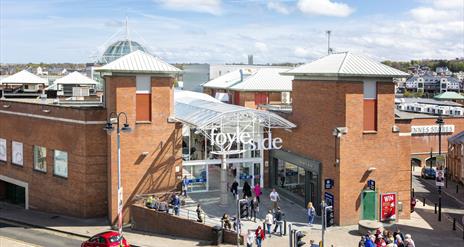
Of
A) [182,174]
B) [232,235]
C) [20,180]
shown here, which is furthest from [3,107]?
[232,235]

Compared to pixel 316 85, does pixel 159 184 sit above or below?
below

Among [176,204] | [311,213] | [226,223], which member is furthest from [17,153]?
[311,213]

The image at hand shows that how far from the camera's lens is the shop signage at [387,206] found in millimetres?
28547

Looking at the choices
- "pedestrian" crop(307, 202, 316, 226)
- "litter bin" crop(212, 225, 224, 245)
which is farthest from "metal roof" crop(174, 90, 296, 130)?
"litter bin" crop(212, 225, 224, 245)

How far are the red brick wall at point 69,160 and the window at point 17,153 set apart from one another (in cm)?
65

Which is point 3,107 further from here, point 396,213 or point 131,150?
point 396,213

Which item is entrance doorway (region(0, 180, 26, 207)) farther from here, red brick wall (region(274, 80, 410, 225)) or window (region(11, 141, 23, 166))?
red brick wall (region(274, 80, 410, 225))

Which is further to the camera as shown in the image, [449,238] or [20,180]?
[20,180]

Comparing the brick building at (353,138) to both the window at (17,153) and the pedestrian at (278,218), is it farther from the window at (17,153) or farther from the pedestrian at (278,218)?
the window at (17,153)

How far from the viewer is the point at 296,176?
108 ft

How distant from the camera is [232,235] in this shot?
2548cm

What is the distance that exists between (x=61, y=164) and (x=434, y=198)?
2648 centimetres

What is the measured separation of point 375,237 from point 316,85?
32.1 ft

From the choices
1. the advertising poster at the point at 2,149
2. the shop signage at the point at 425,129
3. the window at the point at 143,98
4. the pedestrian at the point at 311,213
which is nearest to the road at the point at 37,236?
the window at the point at 143,98
